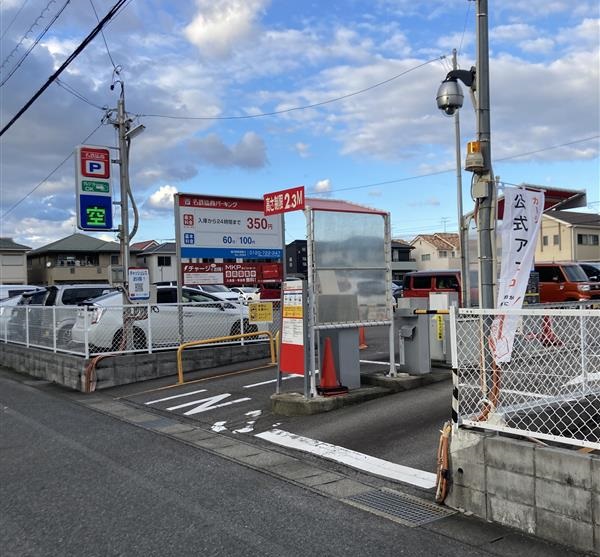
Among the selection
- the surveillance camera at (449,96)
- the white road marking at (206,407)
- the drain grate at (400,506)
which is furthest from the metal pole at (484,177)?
the white road marking at (206,407)

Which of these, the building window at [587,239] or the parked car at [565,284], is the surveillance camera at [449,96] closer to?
the parked car at [565,284]

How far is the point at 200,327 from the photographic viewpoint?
12.3 meters

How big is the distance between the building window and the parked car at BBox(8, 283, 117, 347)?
39.2m

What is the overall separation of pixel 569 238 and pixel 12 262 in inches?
1837

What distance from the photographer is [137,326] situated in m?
11.6

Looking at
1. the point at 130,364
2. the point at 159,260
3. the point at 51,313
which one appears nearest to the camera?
the point at 130,364

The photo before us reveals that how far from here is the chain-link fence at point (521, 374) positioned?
181 inches

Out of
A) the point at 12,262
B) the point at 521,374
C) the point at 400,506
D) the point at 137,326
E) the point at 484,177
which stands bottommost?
the point at 400,506

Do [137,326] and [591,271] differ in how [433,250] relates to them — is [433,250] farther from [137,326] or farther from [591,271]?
[137,326]

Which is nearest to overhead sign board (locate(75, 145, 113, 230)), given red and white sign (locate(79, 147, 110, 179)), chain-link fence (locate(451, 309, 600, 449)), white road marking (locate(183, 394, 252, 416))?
red and white sign (locate(79, 147, 110, 179))

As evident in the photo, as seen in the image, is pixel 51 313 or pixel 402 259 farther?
pixel 402 259

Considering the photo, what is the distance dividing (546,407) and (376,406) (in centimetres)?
298

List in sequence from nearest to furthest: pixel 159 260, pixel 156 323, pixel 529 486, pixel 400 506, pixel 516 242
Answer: pixel 529 486, pixel 400 506, pixel 516 242, pixel 156 323, pixel 159 260

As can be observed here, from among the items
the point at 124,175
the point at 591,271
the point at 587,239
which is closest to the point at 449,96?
the point at 124,175
